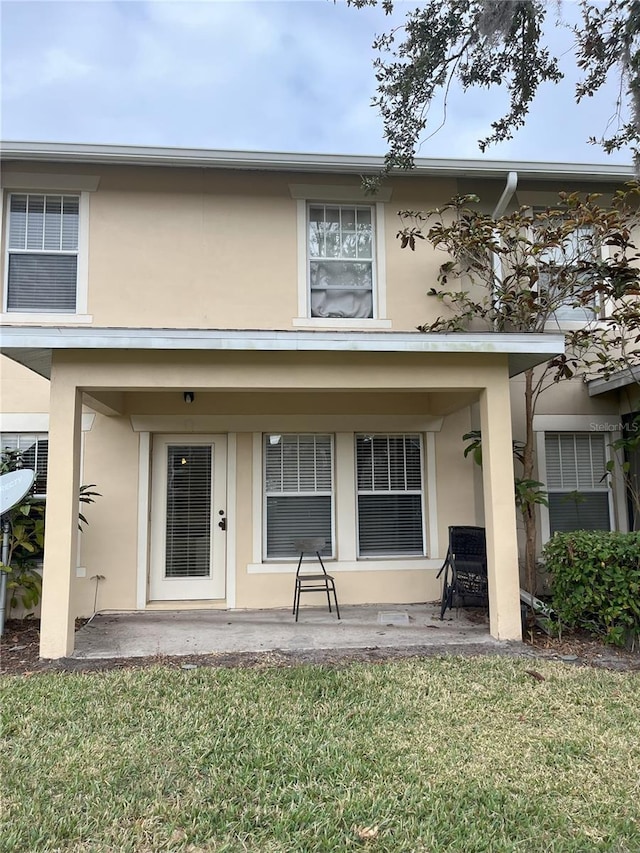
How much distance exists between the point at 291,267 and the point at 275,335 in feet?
8.25

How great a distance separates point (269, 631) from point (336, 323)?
3.82 m

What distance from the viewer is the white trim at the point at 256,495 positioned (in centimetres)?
704

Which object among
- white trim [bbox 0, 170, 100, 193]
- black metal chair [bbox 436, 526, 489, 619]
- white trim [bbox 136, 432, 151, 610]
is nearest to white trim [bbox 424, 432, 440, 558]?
black metal chair [bbox 436, 526, 489, 619]

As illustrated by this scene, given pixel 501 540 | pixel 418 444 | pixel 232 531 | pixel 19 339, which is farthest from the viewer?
pixel 418 444

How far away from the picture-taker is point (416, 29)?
A: 5.48 metres

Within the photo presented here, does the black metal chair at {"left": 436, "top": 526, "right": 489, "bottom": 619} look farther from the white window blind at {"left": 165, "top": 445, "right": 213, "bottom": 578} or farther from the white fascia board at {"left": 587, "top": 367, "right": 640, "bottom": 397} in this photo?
the white window blind at {"left": 165, "top": 445, "right": 213, "bottom": 578}

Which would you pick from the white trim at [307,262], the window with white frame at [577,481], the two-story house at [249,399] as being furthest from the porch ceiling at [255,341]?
the window with white frame at [577,481]

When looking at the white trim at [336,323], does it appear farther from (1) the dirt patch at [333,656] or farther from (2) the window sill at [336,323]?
(1) the dirt patch at [333,656]

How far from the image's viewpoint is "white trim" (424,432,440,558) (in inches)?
288

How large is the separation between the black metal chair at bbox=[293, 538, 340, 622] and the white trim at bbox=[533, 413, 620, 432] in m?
3.34

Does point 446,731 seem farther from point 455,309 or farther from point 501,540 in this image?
point 455,309

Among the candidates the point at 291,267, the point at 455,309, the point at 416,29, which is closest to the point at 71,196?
the point at 291,267

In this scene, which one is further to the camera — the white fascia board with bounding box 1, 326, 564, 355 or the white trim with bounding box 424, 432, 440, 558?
the white trim with bounding box 424, 432, 440, 558

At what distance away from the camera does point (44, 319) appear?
6.87 meters
